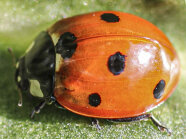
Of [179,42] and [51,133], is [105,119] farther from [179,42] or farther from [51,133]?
[179,42]

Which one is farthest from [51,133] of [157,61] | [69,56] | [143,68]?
[157,61]

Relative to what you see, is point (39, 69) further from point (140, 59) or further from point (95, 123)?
point (140, 59)

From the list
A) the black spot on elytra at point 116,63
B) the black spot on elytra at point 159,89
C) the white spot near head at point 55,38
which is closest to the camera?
the black spot on elytra at point 116,63

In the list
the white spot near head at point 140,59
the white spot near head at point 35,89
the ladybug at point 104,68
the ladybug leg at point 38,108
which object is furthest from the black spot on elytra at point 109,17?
the ladybug leg at point 38,108

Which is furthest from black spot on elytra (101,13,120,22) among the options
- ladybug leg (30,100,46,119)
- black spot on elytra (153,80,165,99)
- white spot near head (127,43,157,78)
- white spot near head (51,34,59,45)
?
ladybug leg (30,100,46,119)

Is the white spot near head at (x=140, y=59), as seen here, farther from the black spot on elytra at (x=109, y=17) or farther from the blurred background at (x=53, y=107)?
the blurred background at (x=53, y=107)

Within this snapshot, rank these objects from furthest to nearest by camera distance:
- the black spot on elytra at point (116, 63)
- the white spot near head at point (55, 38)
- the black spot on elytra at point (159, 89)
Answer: the white spot near head at point (55, 38)
the black spot on elytra at point (159, 89)
the black spot on elytra at point (116, 63)

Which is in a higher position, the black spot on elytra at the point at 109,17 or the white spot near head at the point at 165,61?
the black spot on elytra at the point at 109,17
